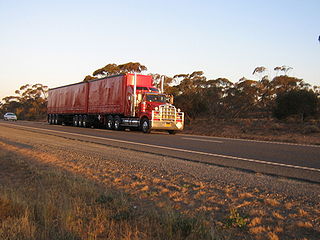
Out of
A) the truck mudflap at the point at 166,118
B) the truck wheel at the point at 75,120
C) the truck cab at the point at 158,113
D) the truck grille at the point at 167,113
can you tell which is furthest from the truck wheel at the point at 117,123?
the truck wheel at the point at 75,120

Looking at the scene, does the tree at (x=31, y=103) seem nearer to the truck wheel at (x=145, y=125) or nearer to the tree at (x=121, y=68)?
the tree at (x=121, y=68)

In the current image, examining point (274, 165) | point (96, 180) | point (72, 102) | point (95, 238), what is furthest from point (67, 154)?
point (72, 102)

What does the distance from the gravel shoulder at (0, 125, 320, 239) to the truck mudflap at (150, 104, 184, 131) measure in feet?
35.3

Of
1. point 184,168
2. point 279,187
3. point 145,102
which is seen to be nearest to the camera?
point 279,187

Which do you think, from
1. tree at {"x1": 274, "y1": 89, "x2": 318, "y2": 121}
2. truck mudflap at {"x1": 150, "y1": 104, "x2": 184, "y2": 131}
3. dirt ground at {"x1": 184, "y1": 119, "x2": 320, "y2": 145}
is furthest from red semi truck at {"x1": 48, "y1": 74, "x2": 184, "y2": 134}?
tree at {"x1": 274, "y1": 89, "x2": 318, "y2": 121}

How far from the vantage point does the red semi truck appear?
65.9 feet

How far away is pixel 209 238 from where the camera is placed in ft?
10.8

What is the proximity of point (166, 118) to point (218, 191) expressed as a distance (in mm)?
14571

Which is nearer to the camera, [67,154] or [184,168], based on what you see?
[184,168]

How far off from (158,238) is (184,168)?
13.3 feet

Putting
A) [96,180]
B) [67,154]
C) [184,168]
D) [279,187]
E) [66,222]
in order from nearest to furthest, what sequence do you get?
[66,222]
[279,187]
[96,180]
[184,168]
[67,154]

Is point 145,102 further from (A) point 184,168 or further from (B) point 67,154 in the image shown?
(A) point 184,168

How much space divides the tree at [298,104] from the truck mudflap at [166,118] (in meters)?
11.1

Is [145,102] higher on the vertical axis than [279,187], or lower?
higher
